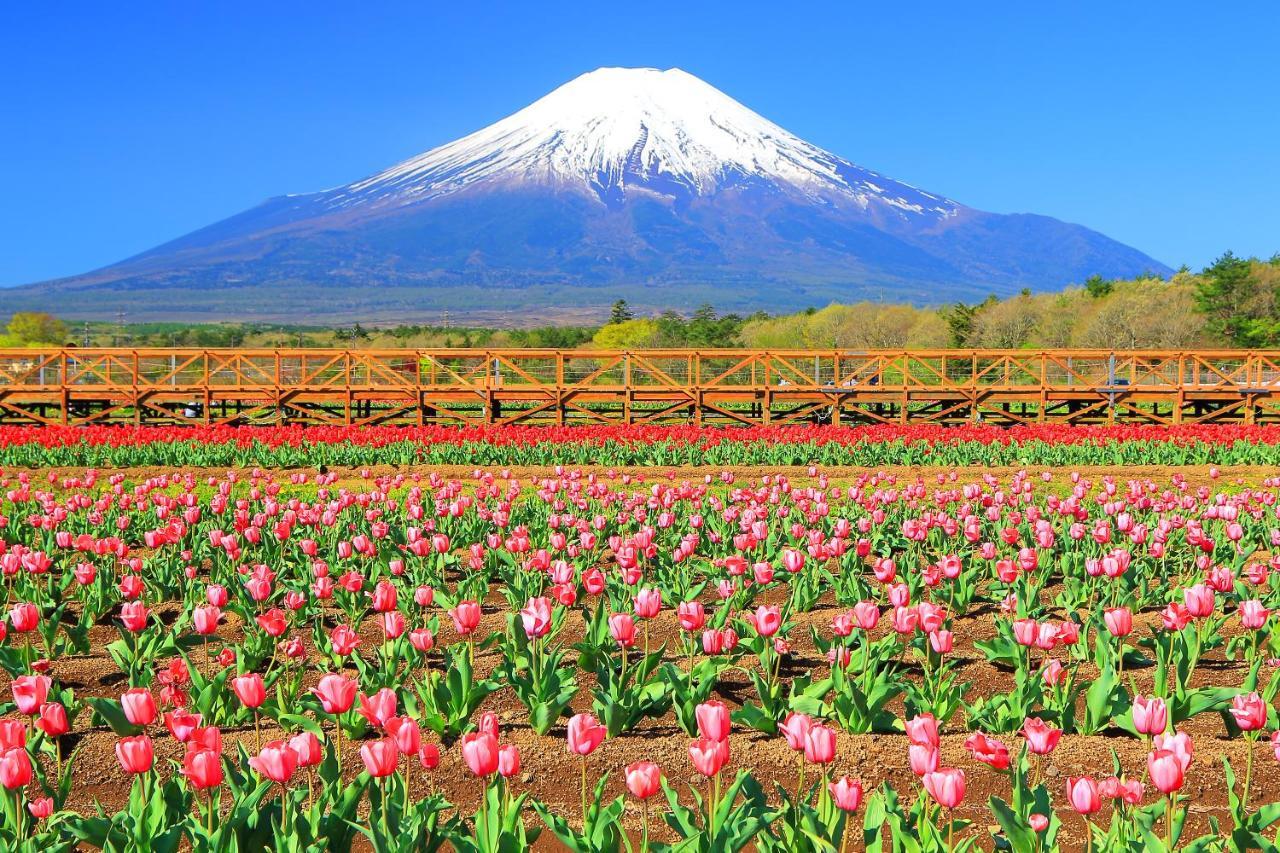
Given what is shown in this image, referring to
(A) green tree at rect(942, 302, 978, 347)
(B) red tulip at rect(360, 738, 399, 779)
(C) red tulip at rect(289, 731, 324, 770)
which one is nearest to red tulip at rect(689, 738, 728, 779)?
(B) red tulip at rect(360, 738, 399, 779)

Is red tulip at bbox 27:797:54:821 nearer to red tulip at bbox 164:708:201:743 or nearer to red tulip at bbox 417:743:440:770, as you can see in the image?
red tulip at bbox 164:708:201:743

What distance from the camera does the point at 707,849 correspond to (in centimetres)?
354

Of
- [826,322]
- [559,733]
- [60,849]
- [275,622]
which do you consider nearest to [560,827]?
[60,849]

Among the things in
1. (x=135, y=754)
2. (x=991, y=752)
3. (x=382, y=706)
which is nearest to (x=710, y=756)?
(x=991, y=752)

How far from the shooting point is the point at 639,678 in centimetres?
553

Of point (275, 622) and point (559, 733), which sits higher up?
point (275, 622)

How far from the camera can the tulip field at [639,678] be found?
144 inches

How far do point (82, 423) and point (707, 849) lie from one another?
78.7 feet

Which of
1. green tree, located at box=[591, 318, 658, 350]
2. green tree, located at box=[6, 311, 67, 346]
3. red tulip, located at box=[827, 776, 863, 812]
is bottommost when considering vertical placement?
red tulip, located at box=[827, 776, 863, 812]

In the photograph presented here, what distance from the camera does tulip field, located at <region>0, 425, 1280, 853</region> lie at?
12.0 ft

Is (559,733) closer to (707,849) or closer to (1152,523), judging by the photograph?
(707,849)

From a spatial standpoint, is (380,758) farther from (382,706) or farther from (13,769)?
(13,769)

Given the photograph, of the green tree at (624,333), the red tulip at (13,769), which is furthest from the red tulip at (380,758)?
the green tree at (624,333)

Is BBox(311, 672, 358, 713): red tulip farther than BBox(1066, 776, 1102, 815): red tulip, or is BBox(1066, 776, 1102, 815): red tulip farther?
BBox(311, 672, 358, 713): red tulip
